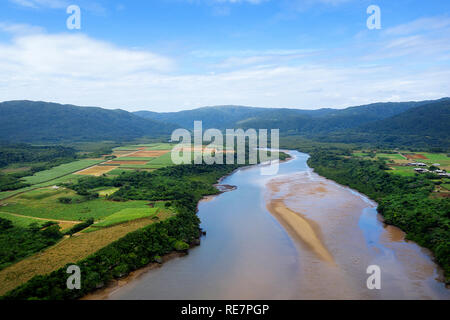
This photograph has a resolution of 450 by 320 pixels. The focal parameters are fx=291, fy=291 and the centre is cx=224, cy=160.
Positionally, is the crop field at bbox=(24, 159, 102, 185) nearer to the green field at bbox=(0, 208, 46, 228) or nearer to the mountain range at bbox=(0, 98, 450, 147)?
the green field at bbox=(0, 208, 46, 228)

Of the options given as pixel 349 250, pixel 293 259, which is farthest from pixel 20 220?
pixel 349 250

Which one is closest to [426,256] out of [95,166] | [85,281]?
[85,281]

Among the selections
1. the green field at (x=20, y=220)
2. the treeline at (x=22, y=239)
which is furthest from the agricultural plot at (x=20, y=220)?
the treeline at (x=22, y=239)

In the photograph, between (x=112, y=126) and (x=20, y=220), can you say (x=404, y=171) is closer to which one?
(x=20, y=220)

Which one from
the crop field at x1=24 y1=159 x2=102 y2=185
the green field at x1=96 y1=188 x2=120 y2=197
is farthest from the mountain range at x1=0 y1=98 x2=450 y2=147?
the green field at x1=96 y1=188 x2=120 y2=197

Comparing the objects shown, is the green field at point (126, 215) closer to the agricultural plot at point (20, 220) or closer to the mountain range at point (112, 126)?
the agricultural plot at point (20, 220)
